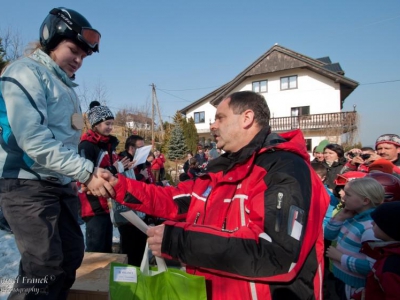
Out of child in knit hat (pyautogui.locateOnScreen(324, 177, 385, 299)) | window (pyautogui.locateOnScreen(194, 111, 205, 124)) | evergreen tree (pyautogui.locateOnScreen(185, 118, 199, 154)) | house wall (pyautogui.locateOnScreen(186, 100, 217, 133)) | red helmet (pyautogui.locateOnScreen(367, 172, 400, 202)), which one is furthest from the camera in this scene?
window (pyautogui.locateOnScreen(194, 111, 205, 124))

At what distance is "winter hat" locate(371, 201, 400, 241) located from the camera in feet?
6.63

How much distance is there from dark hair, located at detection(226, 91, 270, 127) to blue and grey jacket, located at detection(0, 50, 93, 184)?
1.10m

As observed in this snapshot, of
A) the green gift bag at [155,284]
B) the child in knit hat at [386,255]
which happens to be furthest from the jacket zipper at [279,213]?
the child in knit hat at [386,255]

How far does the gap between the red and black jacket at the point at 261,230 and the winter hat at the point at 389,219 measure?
835 millimetres

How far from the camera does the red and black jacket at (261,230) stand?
133 centimetres

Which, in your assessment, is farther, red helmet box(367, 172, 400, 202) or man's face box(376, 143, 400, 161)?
man's face box(376, 143, 400, 161)

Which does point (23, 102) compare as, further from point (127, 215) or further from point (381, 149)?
point (381, 149)

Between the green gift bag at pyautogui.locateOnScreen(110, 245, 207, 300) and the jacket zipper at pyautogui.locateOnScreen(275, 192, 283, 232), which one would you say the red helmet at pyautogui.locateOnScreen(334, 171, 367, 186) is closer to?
the jacket zipper at pyautogui.locateOnScreen(275, 192, 283, 232)

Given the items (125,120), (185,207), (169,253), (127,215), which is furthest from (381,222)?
(125,120)

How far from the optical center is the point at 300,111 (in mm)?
A: 26688

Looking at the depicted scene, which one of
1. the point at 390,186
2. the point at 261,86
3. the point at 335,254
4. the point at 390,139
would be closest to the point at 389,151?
the point at 390,139

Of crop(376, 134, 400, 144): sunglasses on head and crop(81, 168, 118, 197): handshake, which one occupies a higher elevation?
crop(376, 134, 400, 144): sunglasses on head

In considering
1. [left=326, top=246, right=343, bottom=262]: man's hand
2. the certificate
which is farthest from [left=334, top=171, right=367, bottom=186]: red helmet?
the certificate

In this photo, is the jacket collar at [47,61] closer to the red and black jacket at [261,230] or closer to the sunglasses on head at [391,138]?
the red and black jacket at [261,230]
